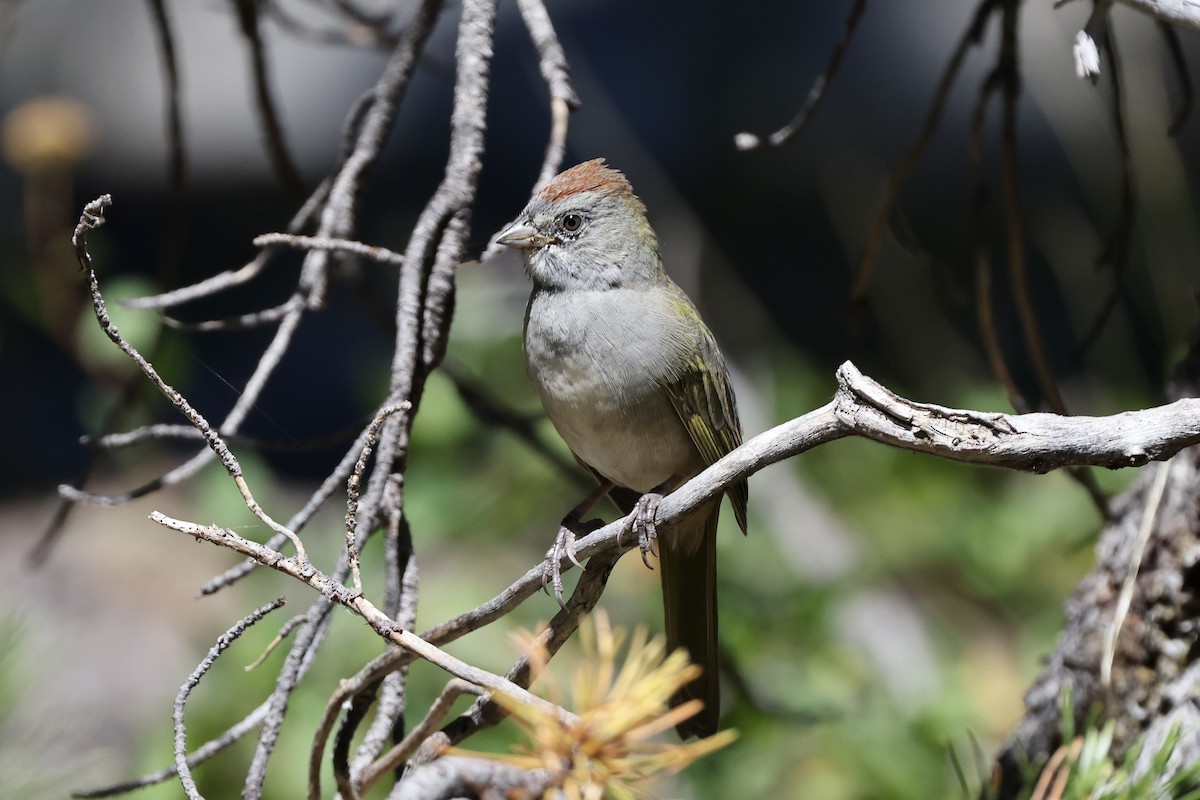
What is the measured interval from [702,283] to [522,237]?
12.3 feet

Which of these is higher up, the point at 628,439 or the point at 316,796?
the point at 628,439

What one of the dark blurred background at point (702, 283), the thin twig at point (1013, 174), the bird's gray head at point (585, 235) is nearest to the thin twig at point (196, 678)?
the bird's gray head at point (585, 235)

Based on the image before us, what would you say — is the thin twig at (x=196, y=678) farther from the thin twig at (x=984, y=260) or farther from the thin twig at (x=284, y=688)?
the thin twig at (x=984, y=260)

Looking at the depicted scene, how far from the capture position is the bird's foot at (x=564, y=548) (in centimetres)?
198

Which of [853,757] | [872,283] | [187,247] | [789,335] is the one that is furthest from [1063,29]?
[187,247]

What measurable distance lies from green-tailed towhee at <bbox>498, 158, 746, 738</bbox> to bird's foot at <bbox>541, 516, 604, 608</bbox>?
15cm

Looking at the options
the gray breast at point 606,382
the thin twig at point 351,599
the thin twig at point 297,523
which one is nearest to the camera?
the thin twig at point 351,599

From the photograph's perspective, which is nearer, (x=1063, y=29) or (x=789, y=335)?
(x=1063, y=29)

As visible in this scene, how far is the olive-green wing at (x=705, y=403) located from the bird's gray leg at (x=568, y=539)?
0.32m

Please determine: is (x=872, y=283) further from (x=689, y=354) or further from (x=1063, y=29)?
(x=689, y=354)

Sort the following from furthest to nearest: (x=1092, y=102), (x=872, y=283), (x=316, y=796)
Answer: (x=872, y=283) < (x=1092, y=102) < (x=316, y=796)

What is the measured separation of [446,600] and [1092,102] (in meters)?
4.12

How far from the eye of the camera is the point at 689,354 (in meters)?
2.63

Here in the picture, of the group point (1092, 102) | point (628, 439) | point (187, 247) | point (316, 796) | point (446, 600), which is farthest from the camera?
point (187, 247)
